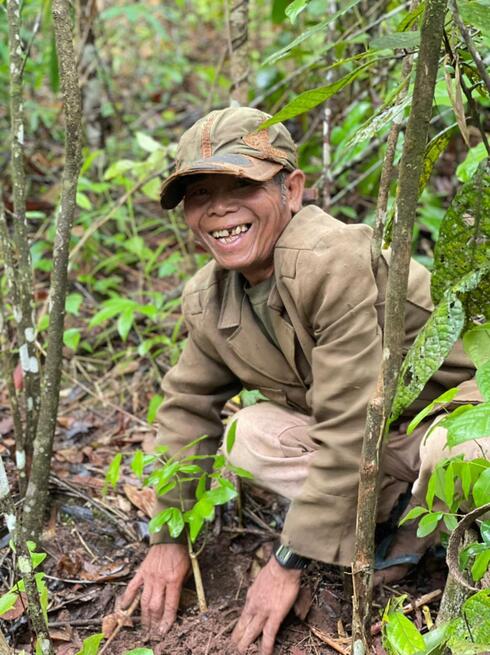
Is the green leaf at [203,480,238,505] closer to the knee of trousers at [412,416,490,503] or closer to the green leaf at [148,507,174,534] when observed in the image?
the green leaf at [148,507,174,534]

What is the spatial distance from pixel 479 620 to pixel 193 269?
3167 millimetres

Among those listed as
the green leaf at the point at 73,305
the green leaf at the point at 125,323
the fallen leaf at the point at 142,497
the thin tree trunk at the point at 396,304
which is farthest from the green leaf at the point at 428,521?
the green leaf at the point at 73,305

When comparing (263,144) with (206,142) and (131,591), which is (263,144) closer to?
(206,142)

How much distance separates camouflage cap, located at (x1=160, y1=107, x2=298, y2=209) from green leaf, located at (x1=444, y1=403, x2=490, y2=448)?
1103mm

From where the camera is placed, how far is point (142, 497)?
3143 millimetres

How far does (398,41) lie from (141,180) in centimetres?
278

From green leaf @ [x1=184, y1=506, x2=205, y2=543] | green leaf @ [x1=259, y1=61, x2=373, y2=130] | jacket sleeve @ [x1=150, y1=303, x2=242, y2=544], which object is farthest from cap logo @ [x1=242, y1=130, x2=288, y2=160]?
green leaf @ [x1=184, y1=506, x2=205, y2=543]

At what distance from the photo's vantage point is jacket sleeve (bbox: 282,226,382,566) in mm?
2293

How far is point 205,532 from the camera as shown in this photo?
279 centimetres

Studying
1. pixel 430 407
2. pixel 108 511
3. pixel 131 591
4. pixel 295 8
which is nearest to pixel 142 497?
pixel 108 511

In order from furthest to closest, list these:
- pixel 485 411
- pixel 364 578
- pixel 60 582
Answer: pixel 60 582
pixel 364 578
pixel 485 411

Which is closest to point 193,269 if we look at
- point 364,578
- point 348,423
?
point 348,423

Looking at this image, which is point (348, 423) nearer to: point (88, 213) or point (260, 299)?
point (260, 299)

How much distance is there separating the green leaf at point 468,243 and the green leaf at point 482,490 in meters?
0.35
